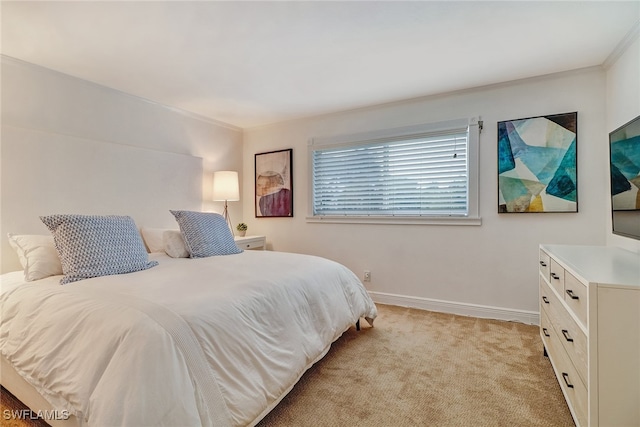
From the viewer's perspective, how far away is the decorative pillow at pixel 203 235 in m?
2.64

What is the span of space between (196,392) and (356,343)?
150 cm

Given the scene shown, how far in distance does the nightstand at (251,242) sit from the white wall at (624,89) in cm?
343

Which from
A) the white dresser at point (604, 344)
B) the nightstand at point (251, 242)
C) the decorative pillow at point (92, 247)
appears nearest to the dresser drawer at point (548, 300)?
the white dresser at point (604, 344)

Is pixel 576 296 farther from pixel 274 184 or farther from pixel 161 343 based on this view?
pixel 274 184

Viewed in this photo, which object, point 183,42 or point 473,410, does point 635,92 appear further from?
point 183,42

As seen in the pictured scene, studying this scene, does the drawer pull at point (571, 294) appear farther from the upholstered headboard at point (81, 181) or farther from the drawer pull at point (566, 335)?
the upholstered headboard at point (81, 181)

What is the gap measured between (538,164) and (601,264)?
1.46 meters

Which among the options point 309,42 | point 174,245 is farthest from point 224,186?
point 309,42

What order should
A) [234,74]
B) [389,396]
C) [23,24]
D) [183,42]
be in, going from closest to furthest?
[389,396]
[23,24]
[183,42]
[234,74]

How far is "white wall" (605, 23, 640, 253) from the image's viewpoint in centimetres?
202

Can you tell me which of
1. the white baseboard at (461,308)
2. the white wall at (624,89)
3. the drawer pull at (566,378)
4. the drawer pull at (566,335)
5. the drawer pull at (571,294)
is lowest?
the white baseboard at (461,308)

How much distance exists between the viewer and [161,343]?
1.14m

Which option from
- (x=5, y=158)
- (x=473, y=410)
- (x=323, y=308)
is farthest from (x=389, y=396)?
A: (x=5, y=158)

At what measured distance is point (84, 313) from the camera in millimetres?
1323
